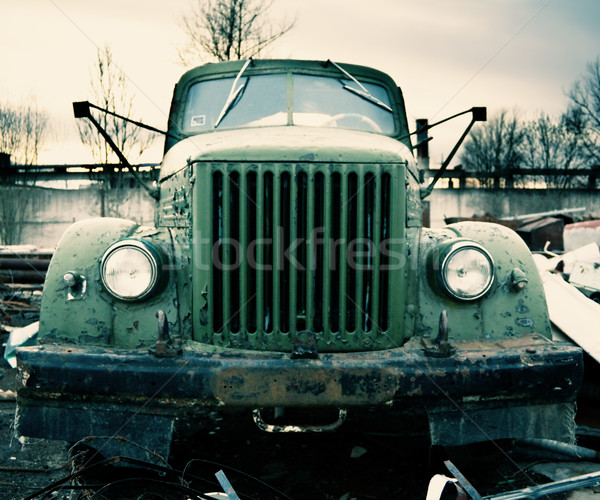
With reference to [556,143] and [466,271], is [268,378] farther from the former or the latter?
[556,143]

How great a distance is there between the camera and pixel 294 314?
8.44 ft

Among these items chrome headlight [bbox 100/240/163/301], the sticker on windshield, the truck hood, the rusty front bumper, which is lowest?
the rusty front bumper

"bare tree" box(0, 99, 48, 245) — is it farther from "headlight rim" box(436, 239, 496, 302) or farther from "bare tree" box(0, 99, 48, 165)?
"headlight rim" box(436, 239, 496, 302)

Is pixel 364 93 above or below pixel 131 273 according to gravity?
above

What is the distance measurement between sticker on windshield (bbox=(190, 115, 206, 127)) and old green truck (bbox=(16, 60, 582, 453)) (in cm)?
114

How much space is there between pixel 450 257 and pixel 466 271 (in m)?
0.10

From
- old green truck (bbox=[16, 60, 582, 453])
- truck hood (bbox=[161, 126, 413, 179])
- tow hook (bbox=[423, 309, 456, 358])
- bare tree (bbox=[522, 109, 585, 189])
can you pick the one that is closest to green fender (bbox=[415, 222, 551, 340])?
old green truck (bbox=[16, 60, 582, 453])

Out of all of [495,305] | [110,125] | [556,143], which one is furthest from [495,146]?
[495,305]

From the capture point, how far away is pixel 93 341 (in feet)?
8.52

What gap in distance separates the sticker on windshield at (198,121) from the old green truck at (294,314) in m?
1.14

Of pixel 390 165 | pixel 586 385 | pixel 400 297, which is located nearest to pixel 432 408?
pixel 400 297

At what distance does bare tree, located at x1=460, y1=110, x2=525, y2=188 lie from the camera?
135 ft

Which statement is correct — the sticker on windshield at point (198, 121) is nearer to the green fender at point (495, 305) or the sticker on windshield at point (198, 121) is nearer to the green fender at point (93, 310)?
the green fender at point (93, 310)

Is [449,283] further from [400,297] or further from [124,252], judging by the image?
[124,252]
